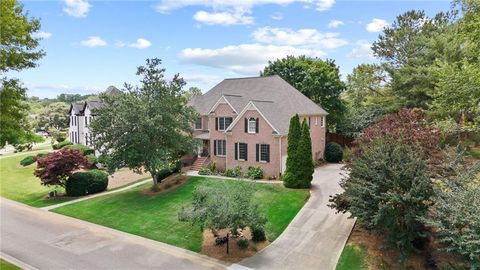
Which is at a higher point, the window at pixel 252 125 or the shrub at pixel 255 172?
the window at pixel 252 125

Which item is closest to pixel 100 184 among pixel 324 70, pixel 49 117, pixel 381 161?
pixel 381 161

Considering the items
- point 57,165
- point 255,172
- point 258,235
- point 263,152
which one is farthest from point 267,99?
point 57,165

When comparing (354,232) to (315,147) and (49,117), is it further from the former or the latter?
(49,117)

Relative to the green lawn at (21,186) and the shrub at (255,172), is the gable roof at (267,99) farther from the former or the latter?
the green lawn at (21,186)

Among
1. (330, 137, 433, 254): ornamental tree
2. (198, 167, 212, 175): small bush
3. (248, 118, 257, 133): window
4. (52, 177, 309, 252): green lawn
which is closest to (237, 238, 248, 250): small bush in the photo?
(52, 177, 309, 252): green lawn

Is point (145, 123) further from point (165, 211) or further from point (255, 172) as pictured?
point (255, 172)

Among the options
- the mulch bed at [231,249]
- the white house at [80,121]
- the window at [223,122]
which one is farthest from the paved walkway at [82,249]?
the white house at [80,121]
